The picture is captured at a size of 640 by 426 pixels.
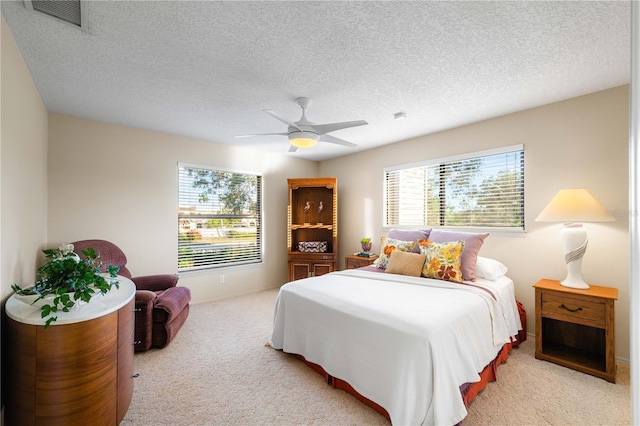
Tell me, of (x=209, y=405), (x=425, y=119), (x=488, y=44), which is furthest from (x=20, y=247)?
(x=425, y=119)

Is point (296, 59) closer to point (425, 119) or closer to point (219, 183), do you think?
point (425, 119)

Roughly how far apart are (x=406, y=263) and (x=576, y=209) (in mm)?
1580

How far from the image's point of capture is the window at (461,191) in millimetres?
3490

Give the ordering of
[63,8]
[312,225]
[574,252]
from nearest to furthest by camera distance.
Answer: [63,8], [574,252], [312,225]

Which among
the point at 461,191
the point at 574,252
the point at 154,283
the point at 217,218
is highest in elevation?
the point at 461,191

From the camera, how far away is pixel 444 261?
304cm

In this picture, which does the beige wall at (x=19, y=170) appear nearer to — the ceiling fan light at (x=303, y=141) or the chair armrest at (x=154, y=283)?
the chair armrest at (x=154, y=283)

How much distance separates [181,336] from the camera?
131 inches

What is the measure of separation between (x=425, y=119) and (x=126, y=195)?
13.0ft

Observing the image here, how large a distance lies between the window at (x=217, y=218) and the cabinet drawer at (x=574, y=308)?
410 centimetres

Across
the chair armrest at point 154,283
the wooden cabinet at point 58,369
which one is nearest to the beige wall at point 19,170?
the wooden cabinet at point 58,369

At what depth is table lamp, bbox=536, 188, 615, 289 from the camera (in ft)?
8.55

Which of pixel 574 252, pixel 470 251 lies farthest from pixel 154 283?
pixel 574 252

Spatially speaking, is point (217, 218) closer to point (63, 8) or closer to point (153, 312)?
point (153, 312)
